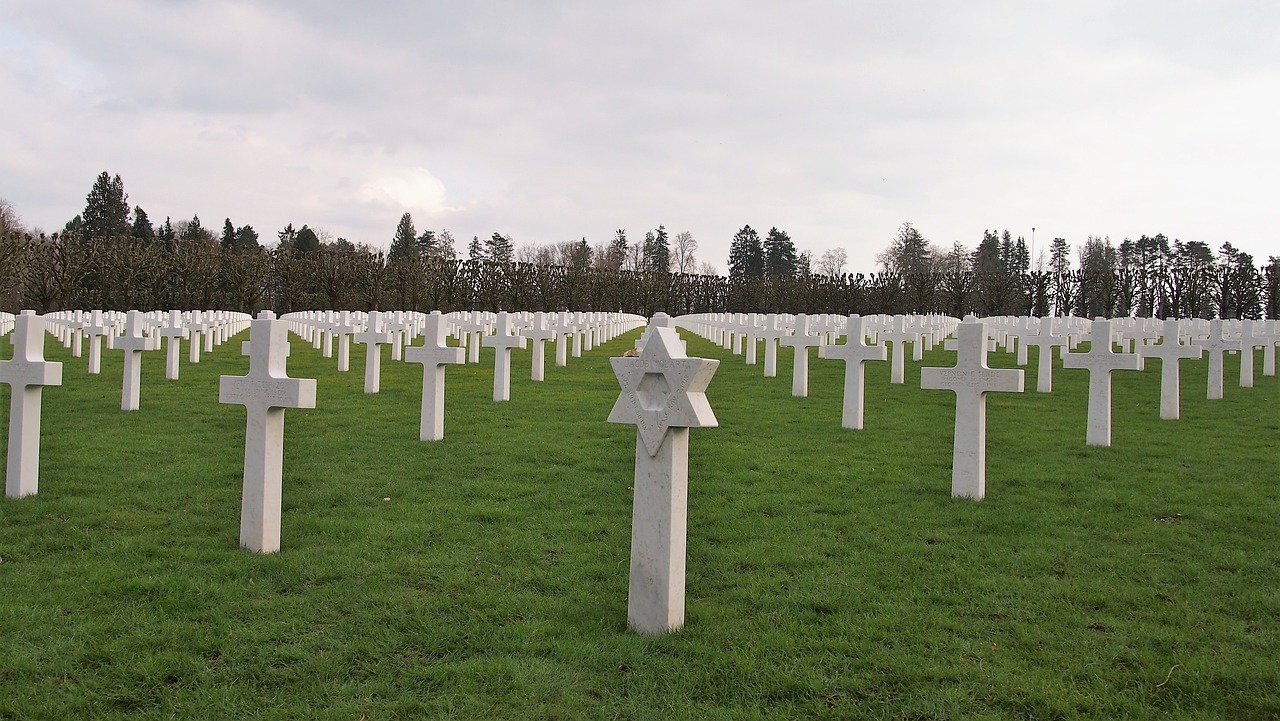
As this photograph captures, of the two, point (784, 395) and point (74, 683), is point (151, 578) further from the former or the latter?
point (784, 395)

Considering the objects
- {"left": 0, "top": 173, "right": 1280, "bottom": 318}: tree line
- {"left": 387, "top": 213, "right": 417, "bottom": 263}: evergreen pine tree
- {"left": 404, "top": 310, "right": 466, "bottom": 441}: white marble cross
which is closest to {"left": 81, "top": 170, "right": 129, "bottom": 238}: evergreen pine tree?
{"left": 0, "top": 173, "right": 1280, "bottom": 318}: tree line

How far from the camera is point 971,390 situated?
679 centimetres

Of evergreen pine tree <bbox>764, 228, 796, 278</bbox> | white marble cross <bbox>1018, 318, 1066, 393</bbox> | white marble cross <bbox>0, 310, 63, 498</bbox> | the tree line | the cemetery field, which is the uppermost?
evergreen pine tree <bbox>764, 228, 796, 278</bbox>

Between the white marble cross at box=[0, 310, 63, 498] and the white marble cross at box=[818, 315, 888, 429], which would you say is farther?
the white marble cross at box=[818, 315, 888, 429]

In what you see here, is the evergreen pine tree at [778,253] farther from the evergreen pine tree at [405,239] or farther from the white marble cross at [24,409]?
the white marble cross at [24,409]

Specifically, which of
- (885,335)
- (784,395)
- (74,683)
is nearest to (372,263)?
(885,335)

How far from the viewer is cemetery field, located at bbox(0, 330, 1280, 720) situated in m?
3.47

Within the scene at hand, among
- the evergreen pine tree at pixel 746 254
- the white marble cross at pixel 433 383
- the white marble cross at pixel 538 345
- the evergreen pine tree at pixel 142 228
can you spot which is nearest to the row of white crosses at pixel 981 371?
the white marble cross at pixel 538 345

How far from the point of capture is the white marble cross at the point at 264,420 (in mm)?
5148

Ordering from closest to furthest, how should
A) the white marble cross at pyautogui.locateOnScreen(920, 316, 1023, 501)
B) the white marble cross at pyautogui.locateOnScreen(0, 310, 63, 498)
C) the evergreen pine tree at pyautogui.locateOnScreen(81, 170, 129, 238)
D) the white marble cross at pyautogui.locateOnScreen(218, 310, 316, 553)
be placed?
the white marble cross at pyautogui.locateOnScreen(218, 310, 316, 553) → the white marble cross at pyautogui.locateOnScreen(0, 310, 63, 498) → the white marble cross at pyautogui.locateOnScreen(920, 316, 1023, 501) → the evergreen pine tree at pyautogui.locateOnScreen(81, 170, 129, 238)

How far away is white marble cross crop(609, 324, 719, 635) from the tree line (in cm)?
4158

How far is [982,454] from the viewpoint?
22.0ft

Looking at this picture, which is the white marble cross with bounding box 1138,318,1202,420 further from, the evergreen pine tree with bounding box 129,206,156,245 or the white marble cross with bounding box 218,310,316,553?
the evergreen pine tree with bounding box 129,206,156,245

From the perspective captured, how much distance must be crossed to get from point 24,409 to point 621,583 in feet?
15.1
